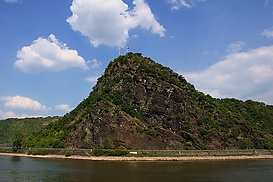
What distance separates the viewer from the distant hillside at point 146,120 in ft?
378

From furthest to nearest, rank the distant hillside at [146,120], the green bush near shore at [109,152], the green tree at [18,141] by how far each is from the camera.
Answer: the green tree at [18,141]
the distant hillside at [146,120]
the green bush near shore at [109,152]

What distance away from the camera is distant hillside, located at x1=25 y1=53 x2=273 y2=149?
115 meters

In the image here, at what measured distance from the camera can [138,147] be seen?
110062mm

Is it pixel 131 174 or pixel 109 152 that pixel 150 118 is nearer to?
pixel 109 152

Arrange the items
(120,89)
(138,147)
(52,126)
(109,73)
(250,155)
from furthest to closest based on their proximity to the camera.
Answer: (109,73) → (52,126) → (120,89) → (250,155) → (138,147)

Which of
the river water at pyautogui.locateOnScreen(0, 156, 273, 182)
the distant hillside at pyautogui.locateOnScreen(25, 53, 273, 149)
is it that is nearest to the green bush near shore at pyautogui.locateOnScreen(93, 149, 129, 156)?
the distant hillside at pyautogui.locateOnScreen(25, 53, 273, 149)

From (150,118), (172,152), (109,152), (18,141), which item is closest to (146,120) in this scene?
(150,118)

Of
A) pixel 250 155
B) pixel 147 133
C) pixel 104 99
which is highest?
pixel 104 99

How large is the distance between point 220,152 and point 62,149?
203 ft

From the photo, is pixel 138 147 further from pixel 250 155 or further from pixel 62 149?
pixel 250 155

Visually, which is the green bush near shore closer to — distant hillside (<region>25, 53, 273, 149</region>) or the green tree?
distant hillside (<region>25, 53, 273, 149</region>)

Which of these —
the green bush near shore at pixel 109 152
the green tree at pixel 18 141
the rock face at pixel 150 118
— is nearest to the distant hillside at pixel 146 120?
the rock face at pixel 150 118

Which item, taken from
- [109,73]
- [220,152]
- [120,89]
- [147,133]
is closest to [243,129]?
[220,152]

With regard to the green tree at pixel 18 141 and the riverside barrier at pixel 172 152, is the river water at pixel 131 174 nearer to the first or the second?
the riverside barrier at pixel 172 152
